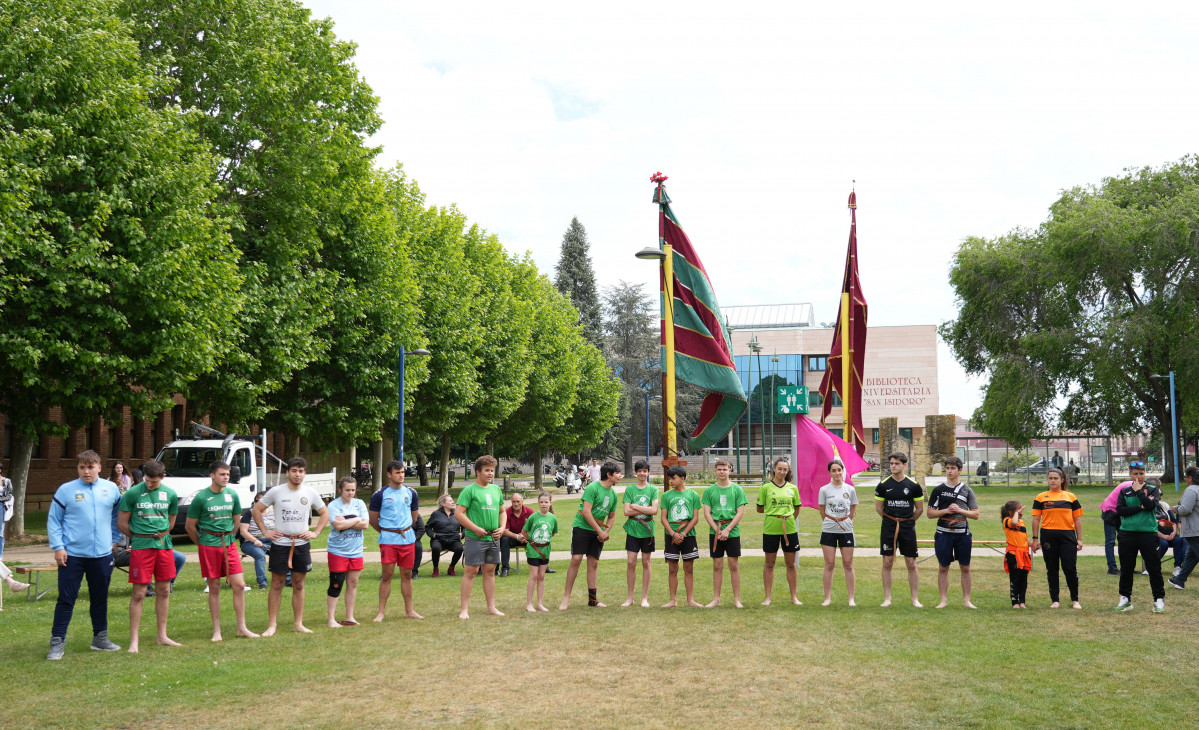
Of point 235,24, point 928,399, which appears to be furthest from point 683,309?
point 928,399

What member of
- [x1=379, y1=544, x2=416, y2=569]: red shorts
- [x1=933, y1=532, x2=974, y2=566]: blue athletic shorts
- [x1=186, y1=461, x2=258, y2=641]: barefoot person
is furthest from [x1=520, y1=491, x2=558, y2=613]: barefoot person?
[x1=933, y1=532, x2=974, y2=566]: blue athletic shorts

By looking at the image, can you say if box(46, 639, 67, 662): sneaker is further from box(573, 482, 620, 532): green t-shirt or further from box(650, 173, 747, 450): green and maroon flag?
box(650, 173, 747, 450): green and maroon flag

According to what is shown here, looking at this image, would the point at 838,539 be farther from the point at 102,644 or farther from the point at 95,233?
the point at 95,233

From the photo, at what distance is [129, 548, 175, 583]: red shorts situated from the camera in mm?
9031

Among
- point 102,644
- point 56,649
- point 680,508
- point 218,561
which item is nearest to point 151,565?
point 218,561

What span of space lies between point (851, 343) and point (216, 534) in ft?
37.6

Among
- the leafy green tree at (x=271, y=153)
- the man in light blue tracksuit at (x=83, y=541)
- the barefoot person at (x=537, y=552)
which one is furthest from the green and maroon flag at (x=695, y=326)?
the leafy green tree at (x=271, y=153)

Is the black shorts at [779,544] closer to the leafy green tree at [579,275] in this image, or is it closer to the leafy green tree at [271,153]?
the leafy green tree at [271,153]

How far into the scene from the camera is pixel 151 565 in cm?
911

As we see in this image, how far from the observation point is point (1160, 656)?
8.52m

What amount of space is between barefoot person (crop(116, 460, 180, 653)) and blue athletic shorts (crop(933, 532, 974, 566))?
27.2 feet

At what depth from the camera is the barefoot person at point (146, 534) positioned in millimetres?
9016

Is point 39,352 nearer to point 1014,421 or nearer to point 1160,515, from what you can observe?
point 1160,515

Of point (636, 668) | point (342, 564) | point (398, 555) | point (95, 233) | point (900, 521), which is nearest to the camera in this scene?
point (636, 668)
